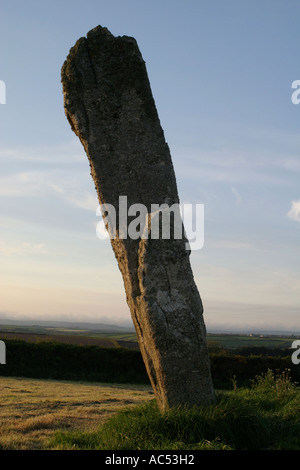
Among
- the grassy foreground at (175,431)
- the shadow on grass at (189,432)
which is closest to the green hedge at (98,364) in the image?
the grassy foreground at (175,431)

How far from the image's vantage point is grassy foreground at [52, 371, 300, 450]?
20.6ft

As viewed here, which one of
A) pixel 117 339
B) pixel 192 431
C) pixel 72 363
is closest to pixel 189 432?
pixel 192 431

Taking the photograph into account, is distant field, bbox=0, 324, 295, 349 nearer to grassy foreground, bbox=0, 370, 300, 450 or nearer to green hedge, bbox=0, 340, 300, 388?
green hedge, bbox=0, 340, 300, 388

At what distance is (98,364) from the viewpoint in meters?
25.1

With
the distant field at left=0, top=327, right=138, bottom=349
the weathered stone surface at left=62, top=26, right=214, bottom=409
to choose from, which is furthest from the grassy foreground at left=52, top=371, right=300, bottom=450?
the distant field at left=0, top=327, right=138, bottom=349

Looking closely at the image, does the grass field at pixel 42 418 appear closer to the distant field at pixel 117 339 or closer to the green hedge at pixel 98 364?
the green hedge at pixel 98 364

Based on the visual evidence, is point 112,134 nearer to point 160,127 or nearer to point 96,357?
point 160,127

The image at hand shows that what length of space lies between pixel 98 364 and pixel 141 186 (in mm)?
19105

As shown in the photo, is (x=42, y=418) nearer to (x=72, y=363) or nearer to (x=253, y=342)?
(x=72, y=363)

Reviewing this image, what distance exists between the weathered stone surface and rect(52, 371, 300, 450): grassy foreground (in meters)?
A: 0.44

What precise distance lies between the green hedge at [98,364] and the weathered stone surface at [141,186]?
16.4 metres

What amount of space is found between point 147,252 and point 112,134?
2.29m

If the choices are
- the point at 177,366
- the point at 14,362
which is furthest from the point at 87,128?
the point at 14,362
